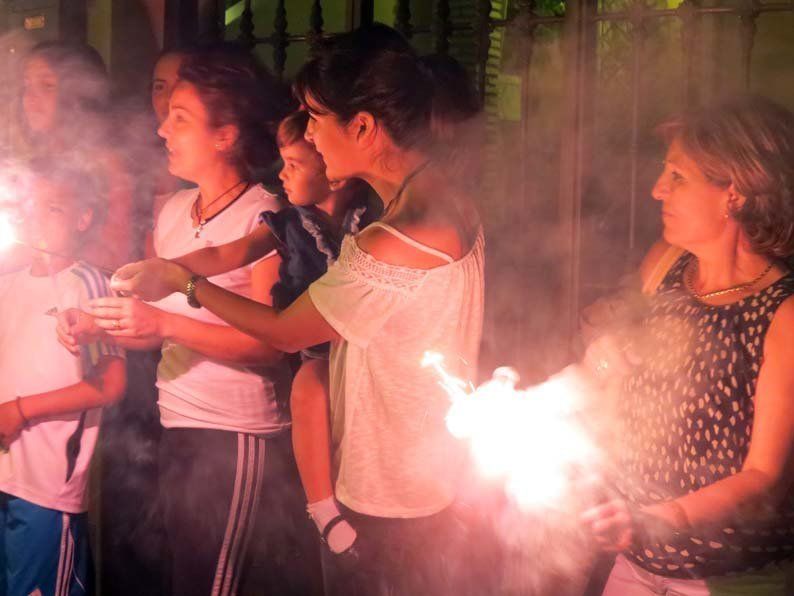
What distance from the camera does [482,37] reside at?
250cm

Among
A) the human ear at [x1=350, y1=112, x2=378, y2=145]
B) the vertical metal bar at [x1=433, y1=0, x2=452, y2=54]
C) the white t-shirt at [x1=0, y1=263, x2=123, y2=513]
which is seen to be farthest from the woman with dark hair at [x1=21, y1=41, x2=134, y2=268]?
the vertical metal bar at [x1=433, y1=0, x2=452, y2=54]

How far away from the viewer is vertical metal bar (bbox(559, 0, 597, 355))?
236cm

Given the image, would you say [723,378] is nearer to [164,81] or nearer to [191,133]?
[191,133]

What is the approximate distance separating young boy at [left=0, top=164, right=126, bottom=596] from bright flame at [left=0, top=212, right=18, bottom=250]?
0.14 ft

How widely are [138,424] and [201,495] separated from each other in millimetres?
442

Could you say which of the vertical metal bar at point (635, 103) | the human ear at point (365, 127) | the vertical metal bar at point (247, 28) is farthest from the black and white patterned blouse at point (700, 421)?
the vertical metal bar at point (247, 28)

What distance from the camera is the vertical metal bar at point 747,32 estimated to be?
7.09 feet

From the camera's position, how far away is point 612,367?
213cm

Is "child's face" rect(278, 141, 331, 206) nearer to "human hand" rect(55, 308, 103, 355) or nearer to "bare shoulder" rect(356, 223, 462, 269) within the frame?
"bare shoulder" rect(356, 223, 462, 269)

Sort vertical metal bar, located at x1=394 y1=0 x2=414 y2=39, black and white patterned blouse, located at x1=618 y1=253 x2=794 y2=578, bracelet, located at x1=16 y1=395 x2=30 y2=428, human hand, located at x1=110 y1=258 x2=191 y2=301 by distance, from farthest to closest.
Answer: bracelet, located at x1=16 y1=395 x2=30 y2=428
vertical metal bar, located at x1=394 y1=0 x2=414 y2=39
human hand, located at x1=110 y1=258 x2=191 y2=301
black and white patterned blouse, located at x1=618 y1=253 x2=794 y2=578

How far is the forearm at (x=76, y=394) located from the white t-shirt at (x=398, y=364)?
88 centimetres

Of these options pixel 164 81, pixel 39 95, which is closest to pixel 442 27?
pixel 164 81

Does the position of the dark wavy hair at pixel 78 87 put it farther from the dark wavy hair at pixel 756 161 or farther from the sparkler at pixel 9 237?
the dark wavy hair at pixel 756 161

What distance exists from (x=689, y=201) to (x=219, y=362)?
135 cm
